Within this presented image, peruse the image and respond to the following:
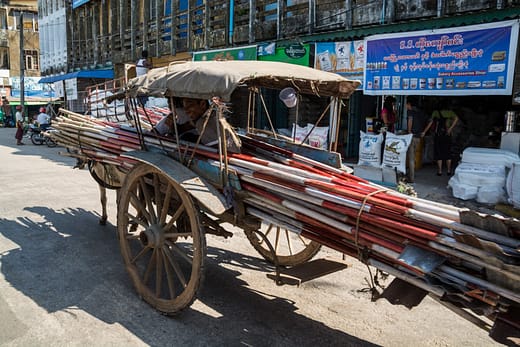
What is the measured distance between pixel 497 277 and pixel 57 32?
32.0 m

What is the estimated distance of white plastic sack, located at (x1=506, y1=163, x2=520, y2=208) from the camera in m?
7.21

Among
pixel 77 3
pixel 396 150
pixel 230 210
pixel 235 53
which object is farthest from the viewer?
pixel 77 3

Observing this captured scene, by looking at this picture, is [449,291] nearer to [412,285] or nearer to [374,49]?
[412,285]

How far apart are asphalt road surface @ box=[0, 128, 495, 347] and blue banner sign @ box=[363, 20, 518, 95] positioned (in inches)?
193

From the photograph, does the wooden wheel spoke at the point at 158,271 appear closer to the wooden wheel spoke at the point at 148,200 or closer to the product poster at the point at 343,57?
the wooden wheel spoke at the point at 148,200

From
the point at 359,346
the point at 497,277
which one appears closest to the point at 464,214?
the point at 497,277

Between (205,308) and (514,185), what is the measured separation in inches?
226

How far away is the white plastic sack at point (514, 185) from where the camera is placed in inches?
284

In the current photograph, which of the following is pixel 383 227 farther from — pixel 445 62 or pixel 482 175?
pixel 445 62

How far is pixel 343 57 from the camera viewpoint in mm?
10461

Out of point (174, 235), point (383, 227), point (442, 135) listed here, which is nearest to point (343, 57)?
point (442, 135)

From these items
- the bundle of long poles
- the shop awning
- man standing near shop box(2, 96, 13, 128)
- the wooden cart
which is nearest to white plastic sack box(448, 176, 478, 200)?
the wooden cart

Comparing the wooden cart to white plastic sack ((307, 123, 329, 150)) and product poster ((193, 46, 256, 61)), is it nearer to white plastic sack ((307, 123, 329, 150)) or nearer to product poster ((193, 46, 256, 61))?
white plastic sack ((307, 123, 329, 150))

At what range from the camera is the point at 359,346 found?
3406 mm
